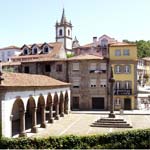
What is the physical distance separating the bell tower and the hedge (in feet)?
263

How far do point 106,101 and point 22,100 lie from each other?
25.1m

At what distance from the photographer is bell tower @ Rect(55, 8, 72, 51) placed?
10309 cm

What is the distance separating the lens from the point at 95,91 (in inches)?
2053

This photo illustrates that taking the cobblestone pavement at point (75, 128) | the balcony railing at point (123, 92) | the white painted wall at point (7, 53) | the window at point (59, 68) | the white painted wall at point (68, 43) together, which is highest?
the white painted wall at point (68, 43)

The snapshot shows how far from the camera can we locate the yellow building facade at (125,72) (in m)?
51.4

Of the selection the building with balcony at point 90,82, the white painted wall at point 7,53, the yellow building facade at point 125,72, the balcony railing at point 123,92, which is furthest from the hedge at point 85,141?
the white painted wall at point 7,53

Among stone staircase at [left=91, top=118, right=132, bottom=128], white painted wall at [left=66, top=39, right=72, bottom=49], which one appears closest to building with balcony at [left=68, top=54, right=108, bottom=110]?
stone staircase at [left=91, top=118, right=132, bottom=128]

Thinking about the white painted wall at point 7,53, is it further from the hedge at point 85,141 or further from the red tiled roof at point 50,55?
the hedge at point 85,141

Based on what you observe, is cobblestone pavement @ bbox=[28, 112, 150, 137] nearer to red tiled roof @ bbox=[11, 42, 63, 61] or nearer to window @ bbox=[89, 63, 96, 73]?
window @ bbox=[89, 63, 96, 73]

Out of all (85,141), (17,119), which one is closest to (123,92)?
(17,119)

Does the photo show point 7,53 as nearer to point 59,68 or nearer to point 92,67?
point 59,68

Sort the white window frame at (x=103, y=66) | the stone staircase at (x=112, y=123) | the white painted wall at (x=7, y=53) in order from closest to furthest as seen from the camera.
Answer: the stone staircase at (x=112, y=123) → the white window frame at (x=103, y=66) → the white painted wall at (x=7, y=53)

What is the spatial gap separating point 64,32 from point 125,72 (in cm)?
5470

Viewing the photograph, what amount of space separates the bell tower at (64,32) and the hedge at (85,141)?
8029cm
